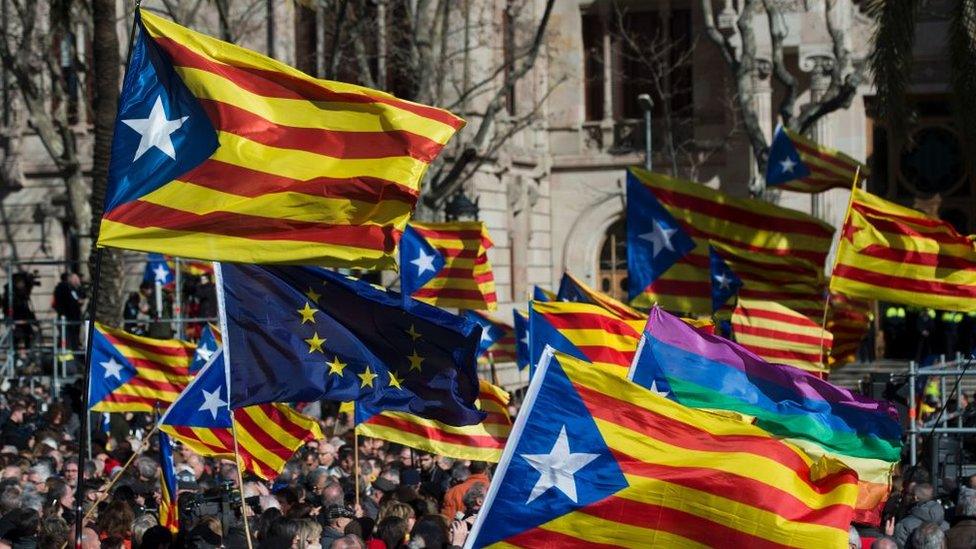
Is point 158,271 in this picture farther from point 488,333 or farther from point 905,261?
point 905,261

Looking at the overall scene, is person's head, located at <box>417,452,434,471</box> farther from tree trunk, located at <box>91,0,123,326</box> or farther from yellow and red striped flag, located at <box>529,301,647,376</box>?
tree trunk, located at <box>91,0,123,326</box>

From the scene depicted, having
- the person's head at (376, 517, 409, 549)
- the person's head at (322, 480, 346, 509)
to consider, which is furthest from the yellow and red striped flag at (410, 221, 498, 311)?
the person's head at (376, 517, 409, 549)

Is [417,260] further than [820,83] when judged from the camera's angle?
No

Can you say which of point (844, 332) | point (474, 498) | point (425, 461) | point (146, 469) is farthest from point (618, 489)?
point (844, 332)

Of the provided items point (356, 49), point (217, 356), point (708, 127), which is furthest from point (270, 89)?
point (708, 127)

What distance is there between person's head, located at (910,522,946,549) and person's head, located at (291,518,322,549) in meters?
3.56

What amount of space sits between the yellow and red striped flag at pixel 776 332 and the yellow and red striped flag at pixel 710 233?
676 mm

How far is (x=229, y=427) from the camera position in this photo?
12.4 m

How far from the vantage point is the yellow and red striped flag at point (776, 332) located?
14.7 metres

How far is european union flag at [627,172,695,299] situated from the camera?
604 inches

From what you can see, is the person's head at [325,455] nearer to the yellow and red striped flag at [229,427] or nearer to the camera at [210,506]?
the yellow and red striped flag at [229,427]

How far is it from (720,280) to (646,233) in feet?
2.80

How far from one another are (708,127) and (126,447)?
69.2 ft

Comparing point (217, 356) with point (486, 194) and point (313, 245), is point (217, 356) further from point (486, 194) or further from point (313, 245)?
point (486, 194)
